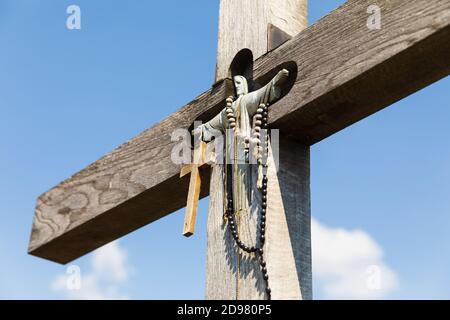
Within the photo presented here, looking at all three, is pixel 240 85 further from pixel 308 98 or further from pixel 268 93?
pixel 308 98

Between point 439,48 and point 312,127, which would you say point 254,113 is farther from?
point 439,48

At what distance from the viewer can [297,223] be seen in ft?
5.52

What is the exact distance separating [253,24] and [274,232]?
658 millimetres

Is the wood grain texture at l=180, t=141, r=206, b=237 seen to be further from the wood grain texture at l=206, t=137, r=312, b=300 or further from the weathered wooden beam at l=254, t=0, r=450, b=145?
the weathered wooden beam at l=254, t=0, r=450, b=145

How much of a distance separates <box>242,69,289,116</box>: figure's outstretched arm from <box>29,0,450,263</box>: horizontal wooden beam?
3cm

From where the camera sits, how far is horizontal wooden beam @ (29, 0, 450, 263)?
59.2 inches

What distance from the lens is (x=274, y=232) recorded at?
5.33ft

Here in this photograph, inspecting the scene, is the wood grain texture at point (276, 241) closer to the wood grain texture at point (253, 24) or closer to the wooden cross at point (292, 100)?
the wooden cross at point (292, 100)

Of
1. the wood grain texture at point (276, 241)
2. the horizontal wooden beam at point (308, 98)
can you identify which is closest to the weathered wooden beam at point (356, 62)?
the horizontal wooden beam at point (308, 98)

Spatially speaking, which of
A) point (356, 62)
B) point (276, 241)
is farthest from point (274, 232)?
point (356, 62)

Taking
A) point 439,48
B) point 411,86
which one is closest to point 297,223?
point 411,86

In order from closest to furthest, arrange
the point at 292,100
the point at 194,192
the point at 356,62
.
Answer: the point at 356,62, the point at 292,100, the point at 194,192

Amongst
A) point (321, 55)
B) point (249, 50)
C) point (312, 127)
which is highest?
point (249, 50)
